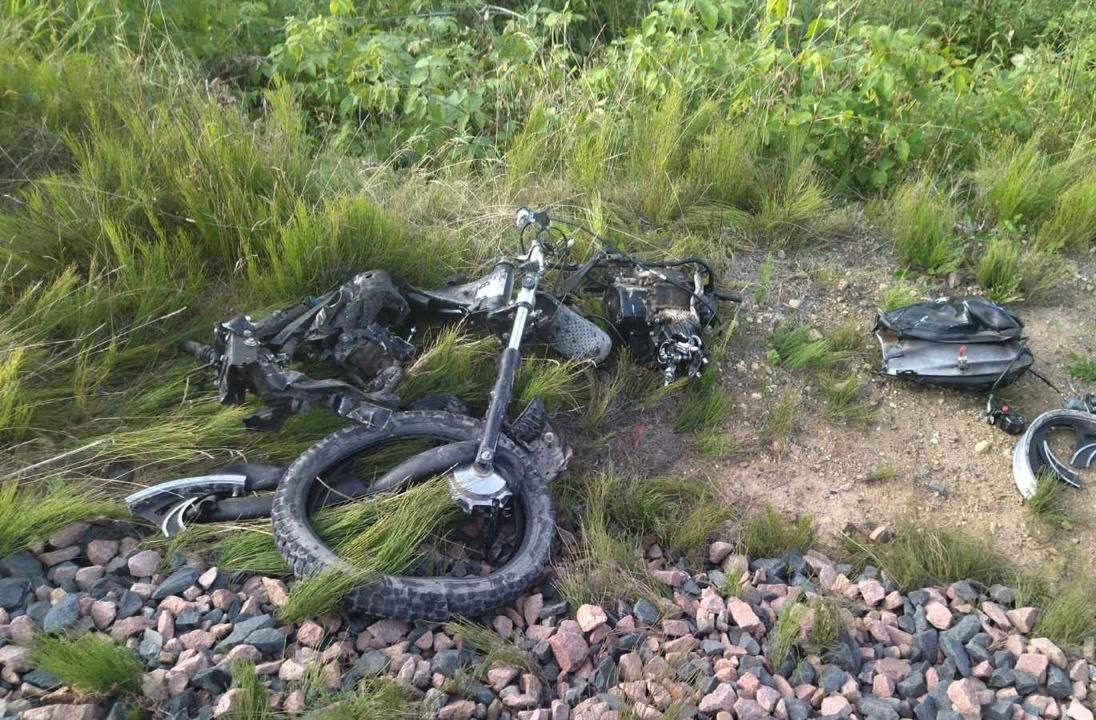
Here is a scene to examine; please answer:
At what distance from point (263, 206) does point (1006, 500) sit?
11.5 feet

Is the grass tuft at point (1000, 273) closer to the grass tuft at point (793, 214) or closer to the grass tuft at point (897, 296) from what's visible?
the grass tuft at point (897, 296)

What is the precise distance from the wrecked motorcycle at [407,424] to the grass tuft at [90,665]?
55 cm

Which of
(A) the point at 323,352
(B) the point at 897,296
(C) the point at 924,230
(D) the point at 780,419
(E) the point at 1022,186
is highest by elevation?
(A) the point at 323,352

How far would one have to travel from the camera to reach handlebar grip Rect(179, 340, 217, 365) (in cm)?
360

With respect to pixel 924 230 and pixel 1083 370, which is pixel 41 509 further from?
pixel 1083 370

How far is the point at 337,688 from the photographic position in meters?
2.67

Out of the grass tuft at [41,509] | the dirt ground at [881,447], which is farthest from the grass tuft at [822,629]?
the grass tuft at [41,509]

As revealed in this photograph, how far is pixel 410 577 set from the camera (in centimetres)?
299

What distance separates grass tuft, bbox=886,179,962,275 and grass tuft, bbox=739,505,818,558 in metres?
1.95

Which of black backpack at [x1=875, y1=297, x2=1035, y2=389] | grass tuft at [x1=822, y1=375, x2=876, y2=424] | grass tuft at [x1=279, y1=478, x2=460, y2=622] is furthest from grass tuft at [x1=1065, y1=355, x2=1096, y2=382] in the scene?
grass tuft at [x1=279, y1=478, x2=460, y2=622]

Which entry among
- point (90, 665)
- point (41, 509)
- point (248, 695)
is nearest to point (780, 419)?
point (248, 695)

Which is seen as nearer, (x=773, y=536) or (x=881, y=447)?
(x=773, y=536)

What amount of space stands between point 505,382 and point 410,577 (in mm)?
815

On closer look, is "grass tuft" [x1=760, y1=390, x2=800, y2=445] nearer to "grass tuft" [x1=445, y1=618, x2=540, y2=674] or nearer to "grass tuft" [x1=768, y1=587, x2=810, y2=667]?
"grass tuft" [x1=768, y1=587, x2=810, y2=667]
